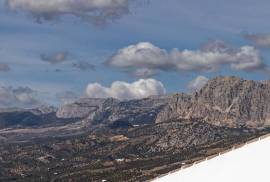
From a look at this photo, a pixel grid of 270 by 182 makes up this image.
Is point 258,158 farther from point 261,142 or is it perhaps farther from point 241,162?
point 261,142

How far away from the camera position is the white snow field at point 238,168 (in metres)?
48.7

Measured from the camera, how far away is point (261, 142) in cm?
6069

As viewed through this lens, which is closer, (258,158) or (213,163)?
(258,158)

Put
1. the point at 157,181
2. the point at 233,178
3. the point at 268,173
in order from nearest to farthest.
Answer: the point at 268,173, the point at 233,178, the point at 157,181

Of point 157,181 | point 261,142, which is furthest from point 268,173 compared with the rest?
point 157,181

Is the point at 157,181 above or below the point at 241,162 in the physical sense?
below

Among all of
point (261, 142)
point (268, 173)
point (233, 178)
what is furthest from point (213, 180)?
point (261, 142)

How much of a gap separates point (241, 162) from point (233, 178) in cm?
464

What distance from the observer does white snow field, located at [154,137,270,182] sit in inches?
1919

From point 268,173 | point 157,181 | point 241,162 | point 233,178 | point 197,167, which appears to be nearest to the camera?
point 268,173

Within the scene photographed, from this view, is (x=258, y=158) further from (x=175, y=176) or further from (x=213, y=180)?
(x=175, y=176)

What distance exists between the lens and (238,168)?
2067 inches

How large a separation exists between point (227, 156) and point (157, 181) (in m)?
13.2

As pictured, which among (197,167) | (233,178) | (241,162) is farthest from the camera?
(197,167)
